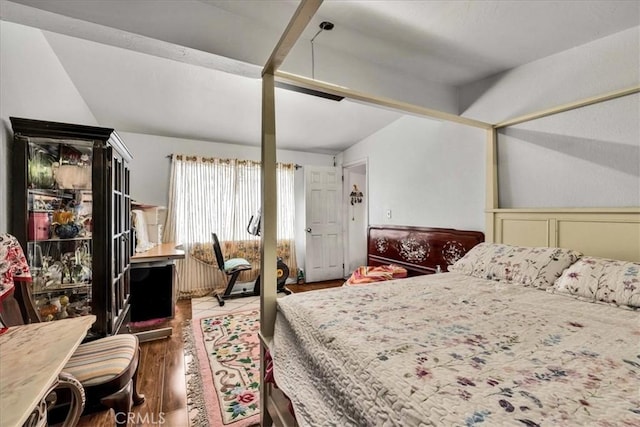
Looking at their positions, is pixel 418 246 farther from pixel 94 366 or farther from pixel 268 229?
pixel 94 366

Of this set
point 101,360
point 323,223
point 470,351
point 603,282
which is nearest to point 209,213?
point 323,223

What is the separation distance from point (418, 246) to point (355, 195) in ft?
6.66

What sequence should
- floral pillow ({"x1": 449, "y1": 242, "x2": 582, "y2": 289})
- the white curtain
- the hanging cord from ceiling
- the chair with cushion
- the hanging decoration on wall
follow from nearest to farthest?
the chair with cushion → floral pillow ({"x1": 449, "y1": 242, "x2": 582, "y2": 289}) → the hanging cord from ceiling → the white curtain → the hanging decoration on wall

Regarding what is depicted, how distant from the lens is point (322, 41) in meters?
2.04

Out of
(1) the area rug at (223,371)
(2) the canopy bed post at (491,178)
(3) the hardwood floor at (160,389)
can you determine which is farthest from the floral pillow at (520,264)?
(3) the hardwood floor at (160,389)

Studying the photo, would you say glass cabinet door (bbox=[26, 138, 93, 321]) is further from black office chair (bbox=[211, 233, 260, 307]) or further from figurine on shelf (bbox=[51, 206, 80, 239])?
black office chair (bbox=[211, 233, 260, 307])

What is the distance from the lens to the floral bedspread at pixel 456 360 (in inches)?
24.8

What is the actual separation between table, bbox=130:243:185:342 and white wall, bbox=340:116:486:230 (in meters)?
2.73

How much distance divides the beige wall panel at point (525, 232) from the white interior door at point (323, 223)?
107 inches

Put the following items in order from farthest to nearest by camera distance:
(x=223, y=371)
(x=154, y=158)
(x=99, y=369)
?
(x=154, y=158), (x=223, y=371), (x=99, y=369)

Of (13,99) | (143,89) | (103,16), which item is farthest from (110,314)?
(143,89)

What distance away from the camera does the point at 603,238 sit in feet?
6.14

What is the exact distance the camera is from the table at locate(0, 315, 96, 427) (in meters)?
0.71

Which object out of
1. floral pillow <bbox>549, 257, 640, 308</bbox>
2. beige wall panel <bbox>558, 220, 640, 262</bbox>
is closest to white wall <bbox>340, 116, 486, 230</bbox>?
beige wall panel <bbox>558, 220, 640, 262</bbox>
